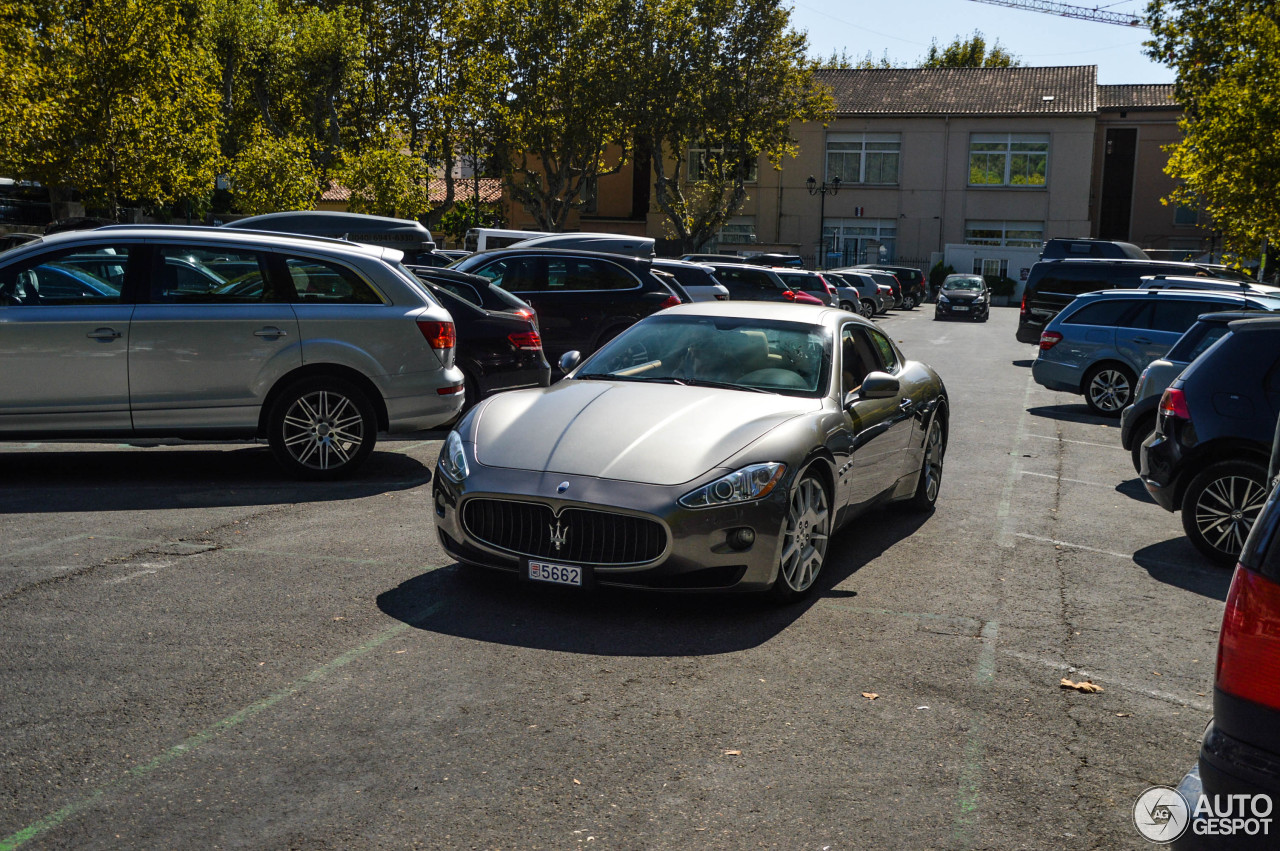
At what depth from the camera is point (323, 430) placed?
921 centimetres

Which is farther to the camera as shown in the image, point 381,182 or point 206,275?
point 381,182

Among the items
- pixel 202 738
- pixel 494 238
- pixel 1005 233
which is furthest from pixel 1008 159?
pixel 202 738

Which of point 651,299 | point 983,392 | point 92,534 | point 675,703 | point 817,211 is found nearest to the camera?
point 675,703

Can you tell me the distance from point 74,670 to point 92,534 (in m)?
2.55

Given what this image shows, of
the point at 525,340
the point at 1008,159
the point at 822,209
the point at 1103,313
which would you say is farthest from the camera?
the point at 822,209

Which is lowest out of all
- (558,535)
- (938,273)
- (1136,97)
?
(558,535)

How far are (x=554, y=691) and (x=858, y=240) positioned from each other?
57.3 m

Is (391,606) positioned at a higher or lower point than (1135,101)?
lower

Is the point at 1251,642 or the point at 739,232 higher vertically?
the point at 739,232

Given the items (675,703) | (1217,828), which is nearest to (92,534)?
(675,703)

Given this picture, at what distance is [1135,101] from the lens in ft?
214

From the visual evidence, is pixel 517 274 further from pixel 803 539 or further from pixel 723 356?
pixel 803 539

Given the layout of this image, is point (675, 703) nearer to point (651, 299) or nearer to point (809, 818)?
point (809, 818)

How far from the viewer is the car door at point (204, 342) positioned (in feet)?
28.9
